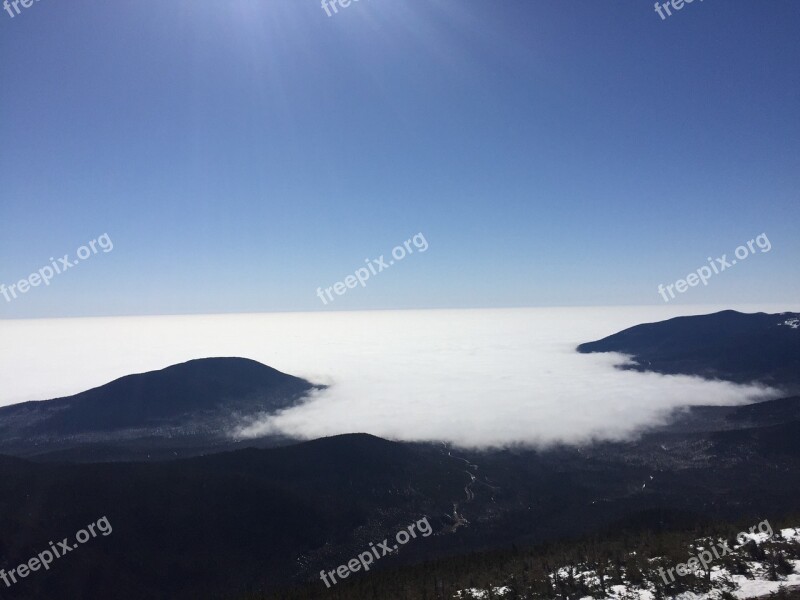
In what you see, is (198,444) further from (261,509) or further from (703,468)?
(703,468)

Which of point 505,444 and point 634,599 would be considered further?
point 505,444

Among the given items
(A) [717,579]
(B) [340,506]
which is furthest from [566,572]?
(B) [340,506]

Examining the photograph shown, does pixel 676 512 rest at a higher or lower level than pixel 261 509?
lower

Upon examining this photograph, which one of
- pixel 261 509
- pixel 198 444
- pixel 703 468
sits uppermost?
pixel 198 444

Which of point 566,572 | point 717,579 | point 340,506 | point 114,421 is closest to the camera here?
point 717,579

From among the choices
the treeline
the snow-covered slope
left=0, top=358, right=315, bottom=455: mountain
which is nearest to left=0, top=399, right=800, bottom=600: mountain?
the treeline

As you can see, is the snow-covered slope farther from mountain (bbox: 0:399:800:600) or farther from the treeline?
mountain (bbox: 0:399:800:600)

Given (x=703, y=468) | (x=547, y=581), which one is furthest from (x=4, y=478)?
(x=703, y=468)

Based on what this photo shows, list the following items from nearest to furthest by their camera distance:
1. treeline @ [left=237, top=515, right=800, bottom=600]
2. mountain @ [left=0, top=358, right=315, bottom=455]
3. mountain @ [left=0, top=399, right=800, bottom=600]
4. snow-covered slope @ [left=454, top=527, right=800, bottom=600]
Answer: snow-covered slope @ [left=454, top=527, right=800, bottom=600]
treeline @ [left=237, top=515, right=800, bottom=600]
mountain @ [left=0, top=399, right=800, bottom=600]
mountain @ [left=0, top=358, right=315, bottom=455]

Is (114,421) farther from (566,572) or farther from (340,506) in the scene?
(566,572)

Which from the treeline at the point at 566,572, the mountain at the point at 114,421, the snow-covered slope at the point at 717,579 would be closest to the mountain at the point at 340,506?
the treeline at the point at 566,572

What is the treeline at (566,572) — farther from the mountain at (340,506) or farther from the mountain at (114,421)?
the mountain at (114,421)
